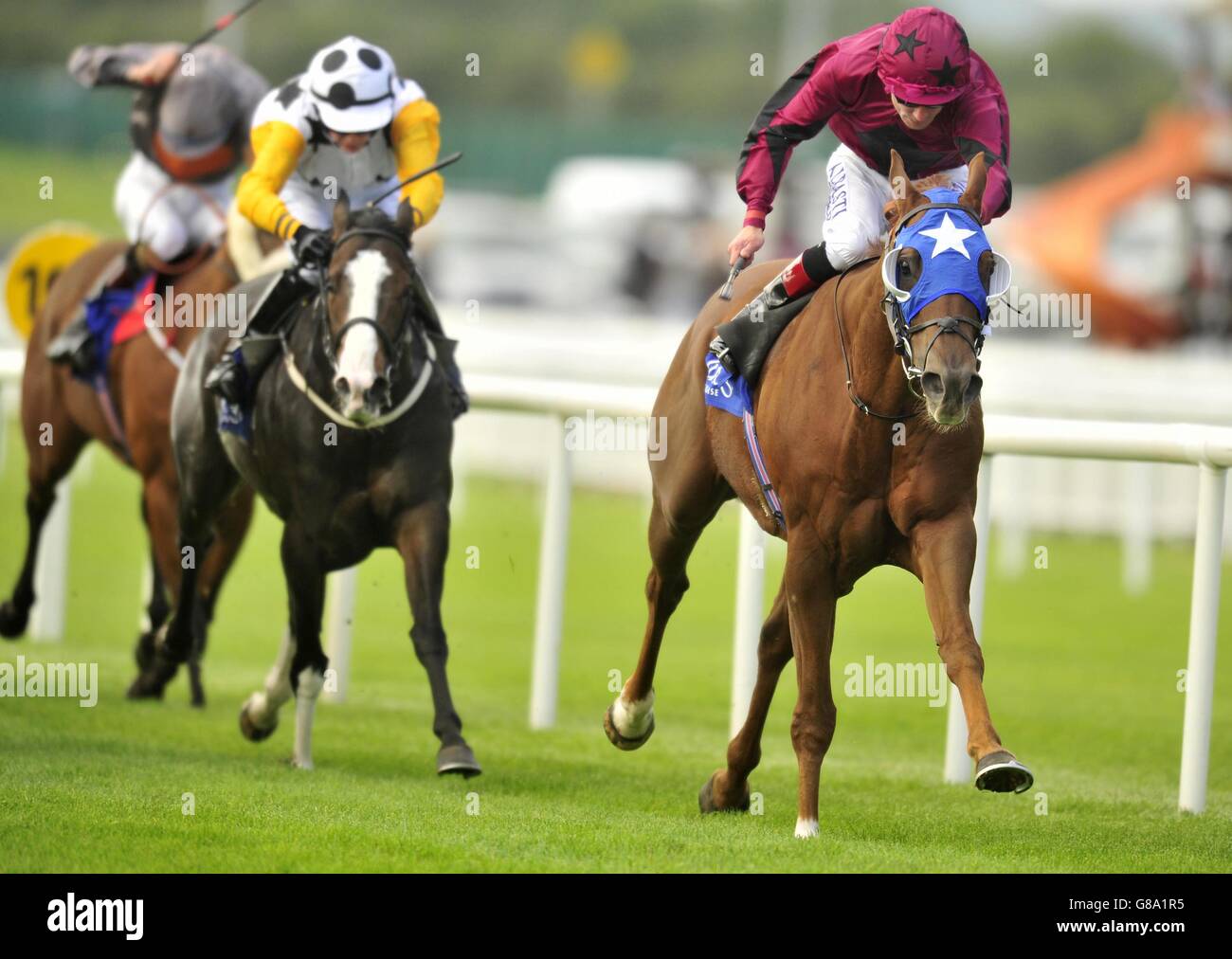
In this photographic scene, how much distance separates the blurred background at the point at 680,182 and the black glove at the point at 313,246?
2.20 m

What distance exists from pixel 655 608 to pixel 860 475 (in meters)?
1.51

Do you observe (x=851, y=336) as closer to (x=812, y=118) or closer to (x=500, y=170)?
(x=812, y=118)

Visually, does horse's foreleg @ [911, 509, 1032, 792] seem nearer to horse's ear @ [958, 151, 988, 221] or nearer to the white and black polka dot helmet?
horse's ear @ [958, 151, 988, 221]

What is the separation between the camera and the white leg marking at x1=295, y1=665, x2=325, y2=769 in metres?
7.29

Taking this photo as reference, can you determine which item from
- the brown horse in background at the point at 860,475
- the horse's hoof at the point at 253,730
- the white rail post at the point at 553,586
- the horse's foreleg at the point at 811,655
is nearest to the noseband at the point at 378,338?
the brown horse in background at the point at 860,475

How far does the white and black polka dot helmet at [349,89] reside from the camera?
7.46 metres

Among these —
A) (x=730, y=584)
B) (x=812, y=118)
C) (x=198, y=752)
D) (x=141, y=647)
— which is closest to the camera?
(x=812, y=118)

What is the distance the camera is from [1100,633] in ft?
40.4

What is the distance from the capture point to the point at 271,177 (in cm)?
746

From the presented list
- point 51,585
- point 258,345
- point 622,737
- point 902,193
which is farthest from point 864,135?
point 51,585

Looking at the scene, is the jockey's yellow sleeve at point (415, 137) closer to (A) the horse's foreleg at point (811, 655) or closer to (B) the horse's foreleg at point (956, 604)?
(A) the horse's foreleg at point (811, 655)
